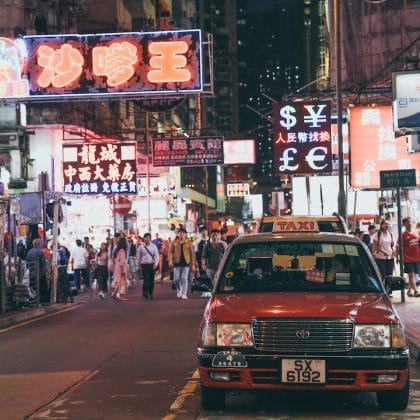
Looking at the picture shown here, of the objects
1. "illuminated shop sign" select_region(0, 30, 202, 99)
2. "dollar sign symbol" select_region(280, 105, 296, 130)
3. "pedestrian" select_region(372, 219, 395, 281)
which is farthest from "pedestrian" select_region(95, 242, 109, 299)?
"pedestrian" select_region(372, 219, 395, 281)

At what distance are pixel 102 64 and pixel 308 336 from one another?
16.8 metres

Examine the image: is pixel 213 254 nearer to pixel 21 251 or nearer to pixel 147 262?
pixel 147 262

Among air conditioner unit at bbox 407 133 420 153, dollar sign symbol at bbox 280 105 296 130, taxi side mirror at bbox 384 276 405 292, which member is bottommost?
taxi side mirror at bbox 384 276 405 292

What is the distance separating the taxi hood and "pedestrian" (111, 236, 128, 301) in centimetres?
1582

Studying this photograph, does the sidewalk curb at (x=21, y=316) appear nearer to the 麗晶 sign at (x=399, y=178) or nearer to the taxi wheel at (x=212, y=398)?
the 麗晶 sign at (x=399, y=178)

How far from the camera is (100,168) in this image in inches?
1193

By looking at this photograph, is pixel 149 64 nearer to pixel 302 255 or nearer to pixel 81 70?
pixel 81 70

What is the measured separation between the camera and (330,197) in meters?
32.2

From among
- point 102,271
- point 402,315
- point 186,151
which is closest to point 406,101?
point 402,315

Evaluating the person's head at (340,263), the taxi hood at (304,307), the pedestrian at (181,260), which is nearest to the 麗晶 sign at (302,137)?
the pedestrian at (181,260)

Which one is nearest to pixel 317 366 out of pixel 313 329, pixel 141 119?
pixel 313 329

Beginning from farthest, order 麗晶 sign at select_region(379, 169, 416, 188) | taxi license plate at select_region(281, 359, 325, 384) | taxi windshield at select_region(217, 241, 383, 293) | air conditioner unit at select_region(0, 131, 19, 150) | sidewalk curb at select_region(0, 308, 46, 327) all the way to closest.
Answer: air conditioner unit at select_region(0, 131, 19, 150)
麗晶 sign at select_region(379, 169, 416, 188)
sidewalk curb at select_region(0, 308, 46, 327)
taxi windshield at select_region(217, 241, 383, 293)
taxi license plate at select_region(281, 359, 325, 384)

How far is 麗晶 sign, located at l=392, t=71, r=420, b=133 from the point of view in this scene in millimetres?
15102

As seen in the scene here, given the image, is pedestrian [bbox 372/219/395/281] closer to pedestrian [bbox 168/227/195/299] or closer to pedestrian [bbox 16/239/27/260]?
pedestrian [bbox 168/227/195/299]
